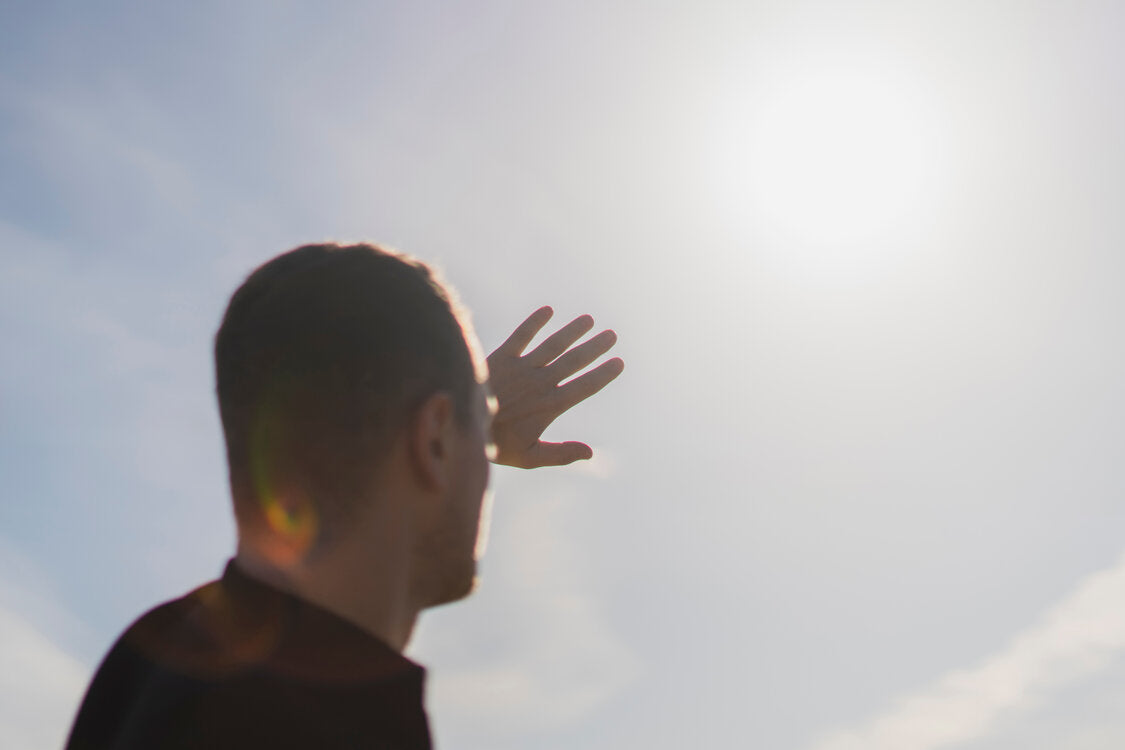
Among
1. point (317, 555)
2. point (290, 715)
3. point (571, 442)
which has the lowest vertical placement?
point (290, 715)

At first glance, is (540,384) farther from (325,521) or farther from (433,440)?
(325,521)

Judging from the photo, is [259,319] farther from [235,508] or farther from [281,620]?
[281,620]

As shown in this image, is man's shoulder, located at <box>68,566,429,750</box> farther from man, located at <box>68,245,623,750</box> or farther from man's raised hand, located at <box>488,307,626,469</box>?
man's raised hand, located at <box>488,307,626,469</box>

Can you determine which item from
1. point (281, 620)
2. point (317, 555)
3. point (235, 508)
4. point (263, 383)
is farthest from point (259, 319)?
point (281, 620)

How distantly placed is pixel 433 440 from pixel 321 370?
52cm

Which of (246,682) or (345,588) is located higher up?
(345,588)

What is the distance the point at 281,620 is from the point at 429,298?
147 cm

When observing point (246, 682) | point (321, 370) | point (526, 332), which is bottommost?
point (246, 682)

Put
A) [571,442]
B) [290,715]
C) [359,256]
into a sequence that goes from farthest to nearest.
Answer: [571,442] < [359,256] < [290,715]

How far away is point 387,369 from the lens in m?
3.53

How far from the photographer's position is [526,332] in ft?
20.3

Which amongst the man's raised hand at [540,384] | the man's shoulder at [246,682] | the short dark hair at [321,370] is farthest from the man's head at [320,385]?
the man's raised hand at [540,384]

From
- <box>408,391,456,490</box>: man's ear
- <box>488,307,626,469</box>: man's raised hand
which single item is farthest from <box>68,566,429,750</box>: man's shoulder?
<box>488,307,626,469</box>: man's raised hand

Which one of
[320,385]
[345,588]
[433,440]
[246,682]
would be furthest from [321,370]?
[246,682]
